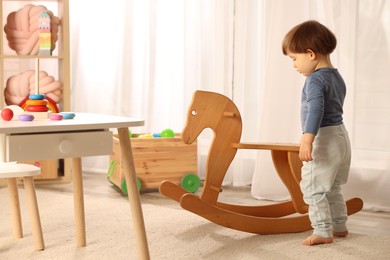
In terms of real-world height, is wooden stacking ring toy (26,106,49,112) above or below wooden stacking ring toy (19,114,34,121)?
above

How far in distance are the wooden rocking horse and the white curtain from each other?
1.90 ft

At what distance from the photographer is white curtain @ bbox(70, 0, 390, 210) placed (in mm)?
2922

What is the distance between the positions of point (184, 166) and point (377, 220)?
1.03 metres

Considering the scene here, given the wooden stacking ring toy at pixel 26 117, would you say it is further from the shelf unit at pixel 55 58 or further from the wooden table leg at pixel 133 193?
the shelf unit at pixel 55 58

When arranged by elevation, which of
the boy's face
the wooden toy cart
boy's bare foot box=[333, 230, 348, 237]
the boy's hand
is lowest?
boy's bare foot box=[333, 230, 348, 237]

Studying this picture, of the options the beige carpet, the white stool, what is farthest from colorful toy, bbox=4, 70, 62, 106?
the white stool

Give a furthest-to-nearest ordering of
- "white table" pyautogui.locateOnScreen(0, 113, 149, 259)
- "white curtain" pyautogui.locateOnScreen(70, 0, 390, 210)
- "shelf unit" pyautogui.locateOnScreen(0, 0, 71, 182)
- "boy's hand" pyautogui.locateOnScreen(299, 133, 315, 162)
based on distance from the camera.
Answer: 1. "shelf unit" pyautogui.locateOnScreen(0, 0, 71, 182)
2. "white curtain" pyautogui.locateOnScreen(70, 0, 390, 210)
3. "boy's hand" pyautogui.locateOnScreen(299, 133, 315, 162)
4. "white table" pyautogui.locateOnScreen(0, 113, 149, 259)

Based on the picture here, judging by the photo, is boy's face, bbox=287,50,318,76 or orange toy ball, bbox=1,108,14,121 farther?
boy's face, bbox=287,50,318,76

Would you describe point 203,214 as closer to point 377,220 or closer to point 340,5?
point 377,220

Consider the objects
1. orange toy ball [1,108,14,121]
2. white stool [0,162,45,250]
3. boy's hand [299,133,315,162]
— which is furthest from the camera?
boy's hand [299,133,315,162]

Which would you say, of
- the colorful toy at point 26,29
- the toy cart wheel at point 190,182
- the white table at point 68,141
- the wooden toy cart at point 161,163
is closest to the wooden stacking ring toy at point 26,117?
the white table at point 68,141

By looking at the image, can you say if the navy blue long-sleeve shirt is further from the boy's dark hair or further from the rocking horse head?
the rocking horse head

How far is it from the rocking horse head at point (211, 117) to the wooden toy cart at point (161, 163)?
0.74m

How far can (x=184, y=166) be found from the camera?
323 centimetres
